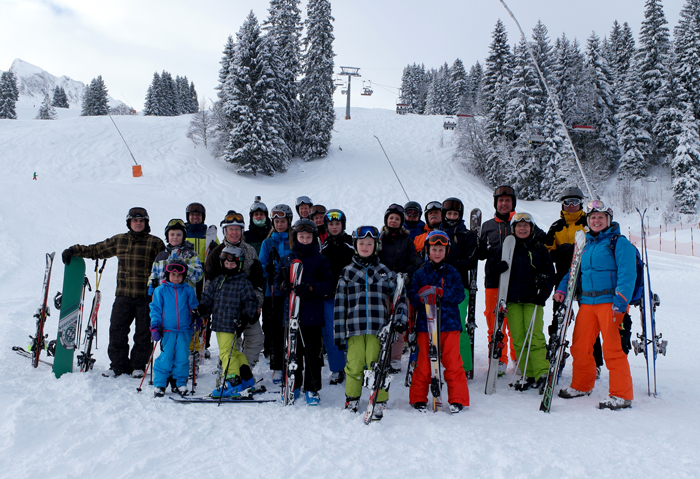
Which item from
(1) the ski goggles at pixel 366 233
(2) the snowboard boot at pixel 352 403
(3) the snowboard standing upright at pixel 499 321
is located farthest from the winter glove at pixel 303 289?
(3) the snowboard standing upright at pixel 499 321

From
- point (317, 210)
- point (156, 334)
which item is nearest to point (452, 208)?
point (317, 210)

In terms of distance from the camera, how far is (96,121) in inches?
1189

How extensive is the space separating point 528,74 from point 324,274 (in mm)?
26258

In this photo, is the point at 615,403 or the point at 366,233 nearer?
the point at 615,403

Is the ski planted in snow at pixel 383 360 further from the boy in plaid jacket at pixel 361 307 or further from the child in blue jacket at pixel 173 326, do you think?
the child in blue jacket at pixel 173 326

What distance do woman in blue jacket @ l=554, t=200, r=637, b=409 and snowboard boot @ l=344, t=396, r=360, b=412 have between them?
6.86 ft

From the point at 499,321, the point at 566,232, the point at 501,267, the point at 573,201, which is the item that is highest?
the point at 573,201

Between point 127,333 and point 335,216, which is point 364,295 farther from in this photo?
point 127,333

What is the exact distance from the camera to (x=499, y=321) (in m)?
4.50

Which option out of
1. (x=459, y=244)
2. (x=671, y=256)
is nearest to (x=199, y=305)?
(x=459, y=244)

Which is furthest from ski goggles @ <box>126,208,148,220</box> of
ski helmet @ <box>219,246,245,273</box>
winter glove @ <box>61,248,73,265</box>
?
ski helmet @ <box>219,246,245,273</box>

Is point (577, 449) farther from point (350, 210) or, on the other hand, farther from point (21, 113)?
point (21, 113)

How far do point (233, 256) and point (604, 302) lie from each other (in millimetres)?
3688

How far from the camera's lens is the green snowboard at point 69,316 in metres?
4.46
